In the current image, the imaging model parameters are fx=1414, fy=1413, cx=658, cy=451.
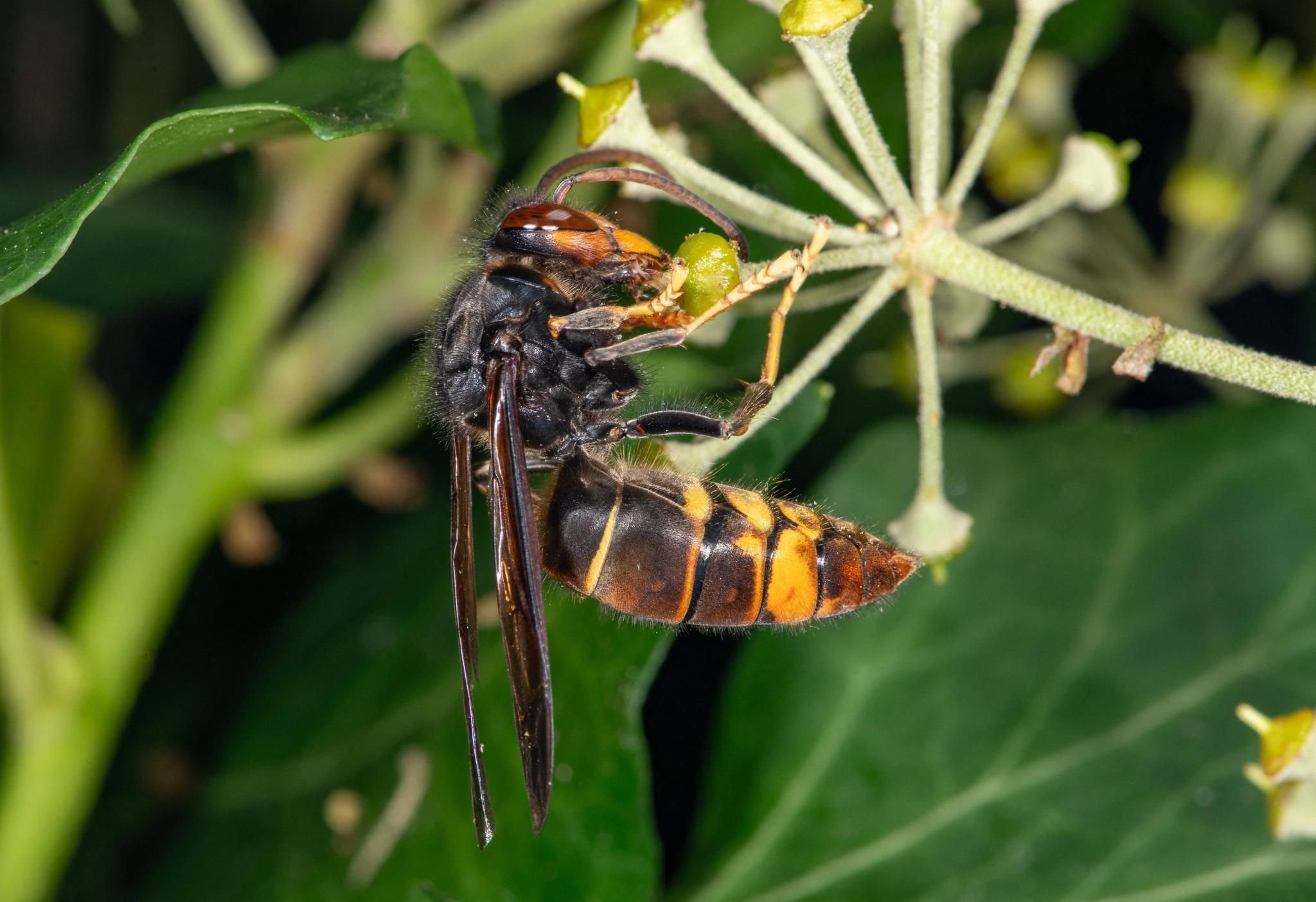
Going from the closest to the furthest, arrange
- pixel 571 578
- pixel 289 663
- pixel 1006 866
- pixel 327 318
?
pixel 571 578
pixel 1006 866
pixel 327 318
pixel 289 663

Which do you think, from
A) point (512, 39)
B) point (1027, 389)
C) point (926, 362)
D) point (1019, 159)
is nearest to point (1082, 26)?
point (1019, 159)

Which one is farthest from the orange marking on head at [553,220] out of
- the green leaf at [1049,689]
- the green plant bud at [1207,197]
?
the green plant bud at [1207,197]

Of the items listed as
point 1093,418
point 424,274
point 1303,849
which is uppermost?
point 424,274

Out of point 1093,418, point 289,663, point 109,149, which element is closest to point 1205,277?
point 1093,418

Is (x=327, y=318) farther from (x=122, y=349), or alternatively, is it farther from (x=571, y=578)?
(x=122, y=349)

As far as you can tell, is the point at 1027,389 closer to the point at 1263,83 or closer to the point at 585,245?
the point at 1263,83

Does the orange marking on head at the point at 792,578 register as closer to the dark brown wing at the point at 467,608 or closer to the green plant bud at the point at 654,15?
the dark brown wing at the point at 467,608
